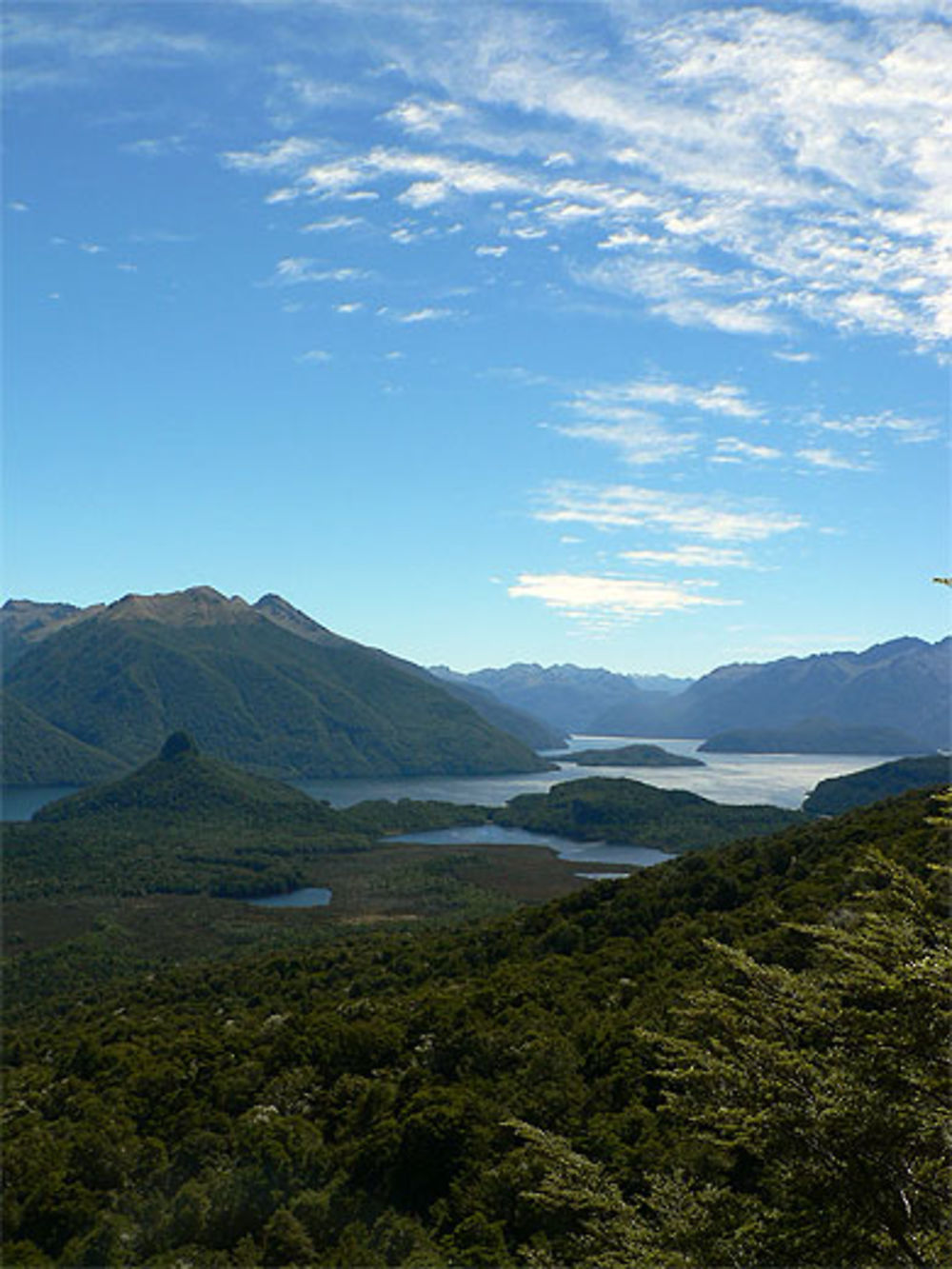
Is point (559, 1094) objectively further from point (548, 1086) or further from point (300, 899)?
point (300, 899)

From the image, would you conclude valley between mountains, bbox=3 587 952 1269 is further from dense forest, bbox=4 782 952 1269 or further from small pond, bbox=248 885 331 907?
small pond, bbox=248 885 331 907

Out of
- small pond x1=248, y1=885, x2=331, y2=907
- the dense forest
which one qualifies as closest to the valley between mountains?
the dense forest

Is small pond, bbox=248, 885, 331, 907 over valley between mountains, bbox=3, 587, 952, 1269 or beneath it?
beneath

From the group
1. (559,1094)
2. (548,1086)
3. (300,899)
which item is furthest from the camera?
(300,899)

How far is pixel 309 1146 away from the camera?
34.9 meters

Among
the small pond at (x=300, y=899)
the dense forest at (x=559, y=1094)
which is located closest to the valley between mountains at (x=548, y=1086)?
the dense forest at (x=559, y=1094)

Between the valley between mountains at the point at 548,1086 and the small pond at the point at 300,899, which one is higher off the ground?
the valley between mountains at the point at 548,1086

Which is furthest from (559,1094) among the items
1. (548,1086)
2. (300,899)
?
(300,899)

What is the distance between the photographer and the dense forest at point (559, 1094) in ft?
43.7

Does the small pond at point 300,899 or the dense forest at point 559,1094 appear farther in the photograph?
the small pond at point 300,899

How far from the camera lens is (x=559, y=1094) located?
34.4 metres

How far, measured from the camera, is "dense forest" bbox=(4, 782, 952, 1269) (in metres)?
13.3

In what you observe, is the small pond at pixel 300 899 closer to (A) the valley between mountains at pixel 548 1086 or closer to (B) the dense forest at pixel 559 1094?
(A) the valley between mountains at pixel 548 1086

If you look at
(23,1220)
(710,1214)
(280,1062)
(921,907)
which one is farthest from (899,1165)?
(280,1062)
